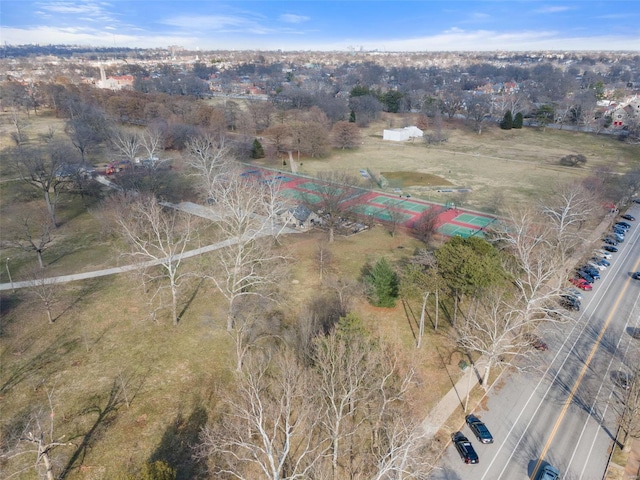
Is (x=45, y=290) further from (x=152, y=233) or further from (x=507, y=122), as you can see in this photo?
(x=507, y=122)

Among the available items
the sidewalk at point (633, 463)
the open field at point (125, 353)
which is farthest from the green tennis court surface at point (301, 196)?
the sidewalk at point (633, 463)

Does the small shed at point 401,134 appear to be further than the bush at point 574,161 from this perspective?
Yes

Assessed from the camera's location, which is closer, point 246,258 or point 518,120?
point 246,258

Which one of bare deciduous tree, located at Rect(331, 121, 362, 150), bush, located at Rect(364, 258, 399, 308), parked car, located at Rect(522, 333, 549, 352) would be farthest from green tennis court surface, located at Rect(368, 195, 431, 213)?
bare deciduous tree, located at Rect(331, 121, 362, 150)

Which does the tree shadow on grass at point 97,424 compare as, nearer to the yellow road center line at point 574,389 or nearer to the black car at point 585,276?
the yellow road center line at point 574,389

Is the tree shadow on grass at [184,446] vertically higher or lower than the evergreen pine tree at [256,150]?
lower

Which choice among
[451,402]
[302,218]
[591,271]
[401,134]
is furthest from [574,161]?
[451,402]

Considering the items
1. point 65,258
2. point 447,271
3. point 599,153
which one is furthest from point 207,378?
point 599,153
